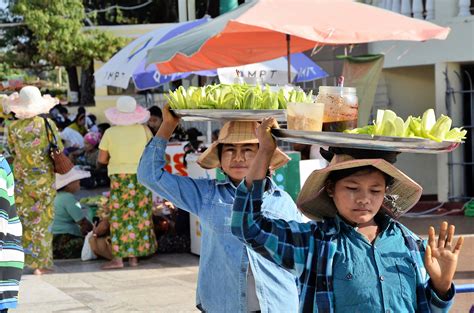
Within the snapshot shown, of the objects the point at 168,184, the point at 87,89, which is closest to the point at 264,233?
the point at 168,184

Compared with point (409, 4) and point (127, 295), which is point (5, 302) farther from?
point (409, 4)

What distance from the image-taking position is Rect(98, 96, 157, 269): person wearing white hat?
30.7 ft

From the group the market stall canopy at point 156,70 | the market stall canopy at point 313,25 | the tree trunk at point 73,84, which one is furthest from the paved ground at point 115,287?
the tree trunk at point 73,84

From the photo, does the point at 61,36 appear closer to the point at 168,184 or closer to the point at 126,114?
the point at 126,114

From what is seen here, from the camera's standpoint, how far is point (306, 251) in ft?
10.3

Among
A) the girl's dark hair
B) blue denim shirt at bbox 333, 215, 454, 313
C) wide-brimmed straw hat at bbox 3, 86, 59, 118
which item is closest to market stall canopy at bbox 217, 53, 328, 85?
wide-brimmed straw hat at bbox 3, 86, 59, 118

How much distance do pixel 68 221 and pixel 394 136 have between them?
802cm

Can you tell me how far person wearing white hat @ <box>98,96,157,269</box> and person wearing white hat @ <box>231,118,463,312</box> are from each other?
631 centimetres

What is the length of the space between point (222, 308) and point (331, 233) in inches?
44.4

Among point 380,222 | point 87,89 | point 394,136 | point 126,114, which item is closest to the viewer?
point 394,136

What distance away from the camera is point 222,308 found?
4125mm

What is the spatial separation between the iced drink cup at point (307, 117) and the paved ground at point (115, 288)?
4877mm

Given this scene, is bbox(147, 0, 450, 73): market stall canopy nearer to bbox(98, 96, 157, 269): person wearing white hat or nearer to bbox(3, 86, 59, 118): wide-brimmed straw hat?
bbox(98, 96, 157, 269): person wearing white hat

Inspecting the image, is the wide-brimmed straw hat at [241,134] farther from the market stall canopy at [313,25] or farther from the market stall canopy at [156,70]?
the market stall canopy at [156,70]
